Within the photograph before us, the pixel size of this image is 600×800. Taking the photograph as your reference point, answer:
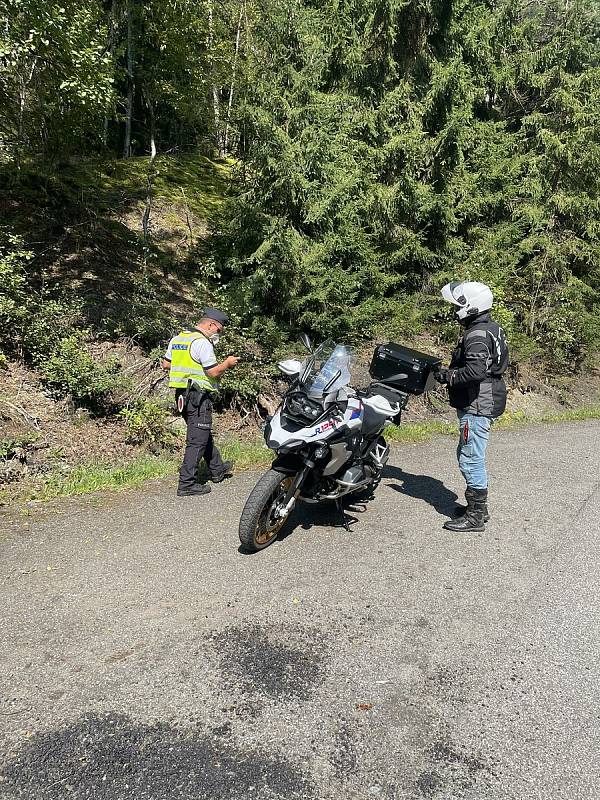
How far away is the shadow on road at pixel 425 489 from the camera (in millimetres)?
5902

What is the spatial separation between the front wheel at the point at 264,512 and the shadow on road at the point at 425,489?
1838 millimetres

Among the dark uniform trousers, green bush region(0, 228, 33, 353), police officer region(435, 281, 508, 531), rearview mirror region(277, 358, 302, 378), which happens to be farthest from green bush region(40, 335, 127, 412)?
police officer region(435, 281, 508, 531)

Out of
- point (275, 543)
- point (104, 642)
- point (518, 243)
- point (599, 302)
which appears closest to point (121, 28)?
point (518, 243)

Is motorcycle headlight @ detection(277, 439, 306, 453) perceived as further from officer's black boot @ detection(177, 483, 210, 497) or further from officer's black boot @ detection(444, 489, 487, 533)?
officer's black boot @ detection(444, 489, 487, 533)

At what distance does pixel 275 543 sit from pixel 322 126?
21.1 ft

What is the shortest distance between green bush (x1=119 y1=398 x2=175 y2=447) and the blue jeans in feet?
11.8

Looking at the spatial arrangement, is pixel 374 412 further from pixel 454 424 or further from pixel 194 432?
pixel 454 424

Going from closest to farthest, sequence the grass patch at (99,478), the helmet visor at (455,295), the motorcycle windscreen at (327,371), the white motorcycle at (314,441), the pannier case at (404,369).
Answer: the white motorcycle at (314,441), the motorcycle windscreen at (327,371), the helmet visor at (455,295), the grass patch at (99,478), the pannier case at (404,369)

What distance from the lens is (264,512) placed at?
181 inches

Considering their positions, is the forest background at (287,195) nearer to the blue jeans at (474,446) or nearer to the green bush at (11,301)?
the green bush at (11,301)

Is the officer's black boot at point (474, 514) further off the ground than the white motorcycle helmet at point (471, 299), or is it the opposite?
the white motorcycle helmet at point (471, 299)

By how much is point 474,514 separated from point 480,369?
1353mm

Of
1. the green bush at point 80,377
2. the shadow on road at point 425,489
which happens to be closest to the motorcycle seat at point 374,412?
the shadow on road at point 425,489

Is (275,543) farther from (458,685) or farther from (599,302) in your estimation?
(599,302)
